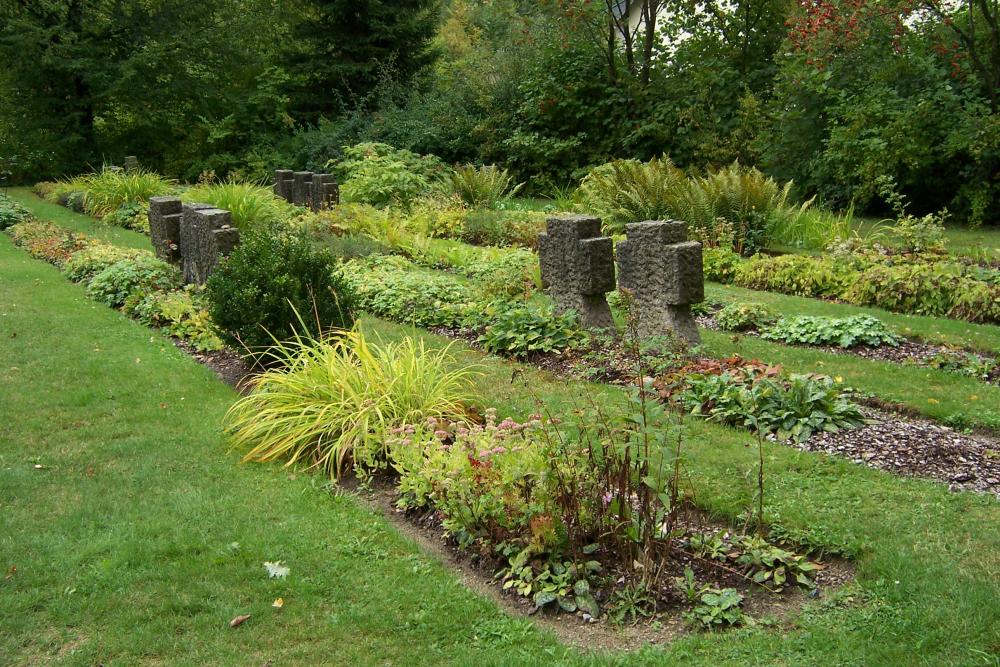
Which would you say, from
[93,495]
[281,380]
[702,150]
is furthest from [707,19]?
[93,495]

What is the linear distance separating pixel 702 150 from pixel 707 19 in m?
3.73

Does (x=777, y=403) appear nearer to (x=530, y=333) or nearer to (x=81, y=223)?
(x=530, y=333)

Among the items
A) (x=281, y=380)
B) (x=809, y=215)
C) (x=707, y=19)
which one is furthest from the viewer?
(x=707, y=19)

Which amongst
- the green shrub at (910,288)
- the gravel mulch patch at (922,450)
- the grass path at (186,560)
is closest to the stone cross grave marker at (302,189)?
the grass path at (186,560)

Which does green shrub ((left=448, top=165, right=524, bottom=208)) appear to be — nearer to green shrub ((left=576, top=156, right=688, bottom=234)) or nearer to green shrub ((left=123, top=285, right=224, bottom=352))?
green shrub ((left=576, top=156, right=688, bottom=234))

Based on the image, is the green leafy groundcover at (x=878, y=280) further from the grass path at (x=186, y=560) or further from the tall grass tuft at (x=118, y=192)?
the tall grass tuft at (x=118, y=192)

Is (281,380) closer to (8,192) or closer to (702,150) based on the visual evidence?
(702,150)

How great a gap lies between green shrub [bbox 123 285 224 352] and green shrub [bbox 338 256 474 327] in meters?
1.45

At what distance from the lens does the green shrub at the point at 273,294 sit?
22.9 ft

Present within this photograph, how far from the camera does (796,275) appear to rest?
396 inches

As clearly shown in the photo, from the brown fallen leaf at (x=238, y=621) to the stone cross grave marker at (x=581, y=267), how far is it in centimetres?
461

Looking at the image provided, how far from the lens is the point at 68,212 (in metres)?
17.7

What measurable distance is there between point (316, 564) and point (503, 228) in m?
9.75

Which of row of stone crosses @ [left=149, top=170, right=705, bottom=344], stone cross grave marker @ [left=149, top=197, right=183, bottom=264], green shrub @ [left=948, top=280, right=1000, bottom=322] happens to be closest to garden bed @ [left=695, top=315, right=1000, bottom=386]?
green shrub @ [left=948, top=280, right=1000, bottom=322]
